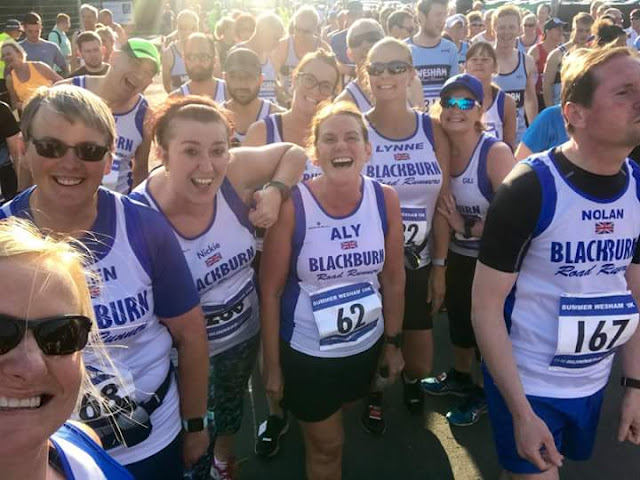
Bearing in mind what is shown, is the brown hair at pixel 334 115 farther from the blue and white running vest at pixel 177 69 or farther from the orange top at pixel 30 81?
the orange top at pixel 30 81

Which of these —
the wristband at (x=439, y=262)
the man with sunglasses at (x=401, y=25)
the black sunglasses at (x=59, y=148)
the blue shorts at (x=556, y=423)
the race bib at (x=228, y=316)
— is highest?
the man with sunglasses at (x=401, y=25)

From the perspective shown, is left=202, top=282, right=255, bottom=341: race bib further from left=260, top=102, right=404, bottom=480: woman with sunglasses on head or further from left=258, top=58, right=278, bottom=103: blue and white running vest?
left=258, top=58, right=278, bottom=103: blue and white running vest

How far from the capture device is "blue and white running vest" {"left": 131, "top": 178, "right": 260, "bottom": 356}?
220 cm

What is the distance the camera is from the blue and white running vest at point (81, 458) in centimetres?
116

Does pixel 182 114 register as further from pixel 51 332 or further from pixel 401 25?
pixel 401 25

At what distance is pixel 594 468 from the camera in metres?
2.92

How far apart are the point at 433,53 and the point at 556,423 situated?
431 cm

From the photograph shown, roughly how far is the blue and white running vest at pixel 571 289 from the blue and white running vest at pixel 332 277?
0.61 m

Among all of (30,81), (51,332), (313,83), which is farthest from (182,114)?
(30,81)

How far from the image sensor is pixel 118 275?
172 centimetres

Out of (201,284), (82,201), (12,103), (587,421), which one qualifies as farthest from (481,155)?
(12,103)

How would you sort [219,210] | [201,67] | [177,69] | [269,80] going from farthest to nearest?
[177,69]
[269,80]
[201,67]
[219,210]

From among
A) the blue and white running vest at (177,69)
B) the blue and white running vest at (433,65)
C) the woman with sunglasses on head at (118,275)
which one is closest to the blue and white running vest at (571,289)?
the woman with sunglasses on head at (118,275)

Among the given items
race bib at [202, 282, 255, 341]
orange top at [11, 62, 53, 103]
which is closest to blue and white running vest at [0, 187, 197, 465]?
race bib at [202, 282, 255, 341]
